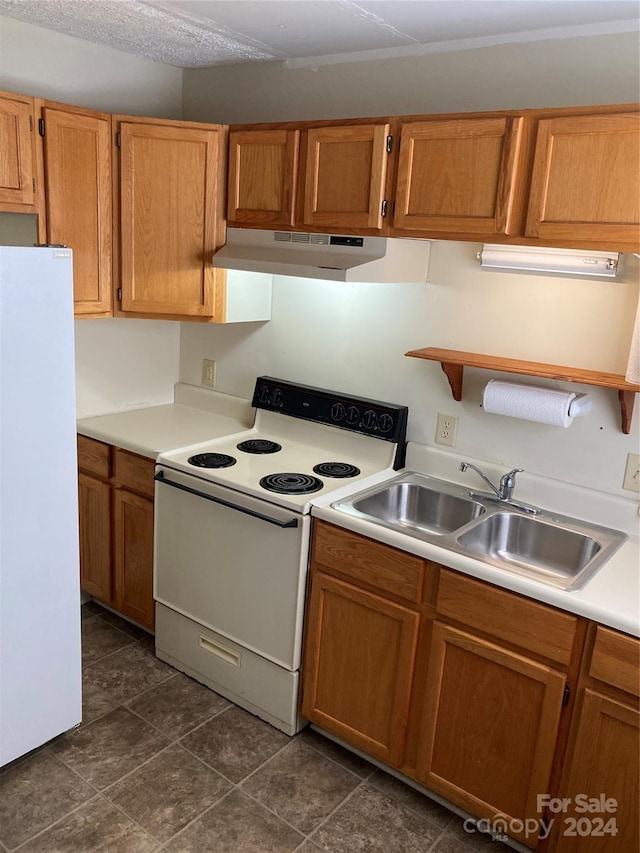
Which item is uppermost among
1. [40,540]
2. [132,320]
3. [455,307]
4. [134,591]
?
[455,307]

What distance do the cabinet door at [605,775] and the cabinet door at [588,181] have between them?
1.23 m

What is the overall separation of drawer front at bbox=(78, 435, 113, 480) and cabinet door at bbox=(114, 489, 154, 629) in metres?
0.11

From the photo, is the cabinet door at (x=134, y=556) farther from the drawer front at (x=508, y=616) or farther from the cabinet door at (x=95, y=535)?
the drawer front at (x=508, y=616)

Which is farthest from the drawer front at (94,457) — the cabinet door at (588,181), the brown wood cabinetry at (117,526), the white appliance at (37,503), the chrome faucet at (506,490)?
the cabinet door at (588,181)

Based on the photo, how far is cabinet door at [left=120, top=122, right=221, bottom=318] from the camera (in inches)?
104

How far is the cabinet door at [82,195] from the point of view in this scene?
2.47m

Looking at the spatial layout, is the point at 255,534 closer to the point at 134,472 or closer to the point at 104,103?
the point at 134,472

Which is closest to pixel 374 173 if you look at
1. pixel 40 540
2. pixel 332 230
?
pixel 332 230

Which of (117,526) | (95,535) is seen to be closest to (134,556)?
(117,526)

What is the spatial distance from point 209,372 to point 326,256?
1.14m

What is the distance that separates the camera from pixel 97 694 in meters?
2.63

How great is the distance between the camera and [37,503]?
2.13 metres

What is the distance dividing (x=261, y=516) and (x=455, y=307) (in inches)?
39.9

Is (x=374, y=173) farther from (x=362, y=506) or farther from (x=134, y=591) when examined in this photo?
(x=134, y=591)
